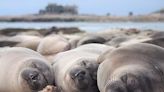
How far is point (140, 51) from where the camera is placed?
4.95 m

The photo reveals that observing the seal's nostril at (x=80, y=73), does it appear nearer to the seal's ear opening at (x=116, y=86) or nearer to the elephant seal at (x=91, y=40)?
the seal's ear opening at (x=116, y=86)

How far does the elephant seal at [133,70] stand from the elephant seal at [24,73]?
668 millimetres

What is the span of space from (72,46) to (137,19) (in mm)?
65255

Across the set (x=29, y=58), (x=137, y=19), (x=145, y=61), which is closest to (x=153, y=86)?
(x=145, y=61)

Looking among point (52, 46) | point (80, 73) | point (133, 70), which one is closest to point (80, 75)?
point (80, 73)

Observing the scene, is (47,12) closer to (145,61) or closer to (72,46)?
(72,46)

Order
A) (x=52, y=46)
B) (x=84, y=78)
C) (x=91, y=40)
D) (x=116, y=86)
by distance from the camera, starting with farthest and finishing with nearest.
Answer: (x=52, y=46) < (x=91, y=40) < (x=84, y=78) < (x=116, y=86)

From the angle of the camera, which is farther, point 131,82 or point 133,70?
point 133,70

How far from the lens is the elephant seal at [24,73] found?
5195mm

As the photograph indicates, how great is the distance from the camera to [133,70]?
4410mm

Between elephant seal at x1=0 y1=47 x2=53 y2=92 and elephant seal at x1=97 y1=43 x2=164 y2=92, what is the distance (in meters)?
0.67

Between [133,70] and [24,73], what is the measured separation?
4.36 feet

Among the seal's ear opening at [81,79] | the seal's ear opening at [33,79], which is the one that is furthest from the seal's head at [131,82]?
the seal's ear opening at [33,79]

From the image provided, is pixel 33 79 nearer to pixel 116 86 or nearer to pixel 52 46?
pixel 116 86
